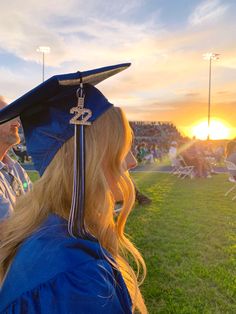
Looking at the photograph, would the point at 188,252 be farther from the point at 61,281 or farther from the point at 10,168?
the point at 61,281

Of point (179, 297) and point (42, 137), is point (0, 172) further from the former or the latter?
point (179, 297)

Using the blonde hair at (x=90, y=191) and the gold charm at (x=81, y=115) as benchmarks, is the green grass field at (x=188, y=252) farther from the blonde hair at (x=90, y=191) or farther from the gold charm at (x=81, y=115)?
the gold charm at (x=81, y=115)

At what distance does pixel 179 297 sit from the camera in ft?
14.0

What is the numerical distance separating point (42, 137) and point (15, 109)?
15 cm

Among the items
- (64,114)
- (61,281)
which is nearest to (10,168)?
(64,114)

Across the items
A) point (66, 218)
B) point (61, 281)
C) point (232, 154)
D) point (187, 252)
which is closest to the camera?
point (61, 281)

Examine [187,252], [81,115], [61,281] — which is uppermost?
[81,115]

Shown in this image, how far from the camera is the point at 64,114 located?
1.42m

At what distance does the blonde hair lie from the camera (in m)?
1.37

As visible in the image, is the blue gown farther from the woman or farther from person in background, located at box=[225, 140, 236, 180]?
person in background, located at box=[225, 140, 236, 180]

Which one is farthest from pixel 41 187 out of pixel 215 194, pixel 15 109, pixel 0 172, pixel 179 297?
pixel 215 194

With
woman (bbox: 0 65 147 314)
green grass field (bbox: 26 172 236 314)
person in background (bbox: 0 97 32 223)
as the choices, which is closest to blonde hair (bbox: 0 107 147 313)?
woman (bbox: 0 65 147 314)

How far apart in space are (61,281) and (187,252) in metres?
5.09

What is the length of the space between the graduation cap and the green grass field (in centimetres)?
303
